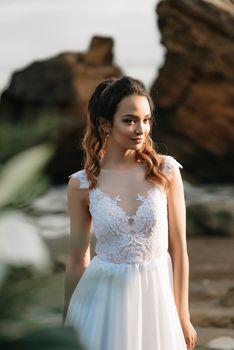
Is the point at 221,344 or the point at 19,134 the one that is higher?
the point at 19,134

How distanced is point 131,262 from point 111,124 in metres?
0.42

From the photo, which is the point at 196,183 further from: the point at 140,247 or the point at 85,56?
the point at 140,247

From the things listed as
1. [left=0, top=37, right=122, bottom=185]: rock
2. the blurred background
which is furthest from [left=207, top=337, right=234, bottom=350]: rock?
[left=0, top=37, right=122, bottom=185]: rock

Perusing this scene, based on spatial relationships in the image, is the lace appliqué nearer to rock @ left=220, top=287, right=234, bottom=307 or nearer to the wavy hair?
the wavy hair

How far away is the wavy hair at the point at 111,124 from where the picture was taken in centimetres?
289

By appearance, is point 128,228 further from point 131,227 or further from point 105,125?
point 105,125

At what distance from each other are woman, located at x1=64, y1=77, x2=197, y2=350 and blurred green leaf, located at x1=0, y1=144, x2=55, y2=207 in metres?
2.08

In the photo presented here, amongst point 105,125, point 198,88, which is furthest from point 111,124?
point 198,88

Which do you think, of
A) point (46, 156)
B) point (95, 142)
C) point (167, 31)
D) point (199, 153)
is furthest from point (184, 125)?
point (46, 156)

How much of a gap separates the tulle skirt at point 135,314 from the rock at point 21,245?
7.08ft

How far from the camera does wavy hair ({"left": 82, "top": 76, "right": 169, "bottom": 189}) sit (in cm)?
289

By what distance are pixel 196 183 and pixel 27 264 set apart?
1404 cm

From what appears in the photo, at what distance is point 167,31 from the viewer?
13.1 metres

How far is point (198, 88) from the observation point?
45.2 feet
